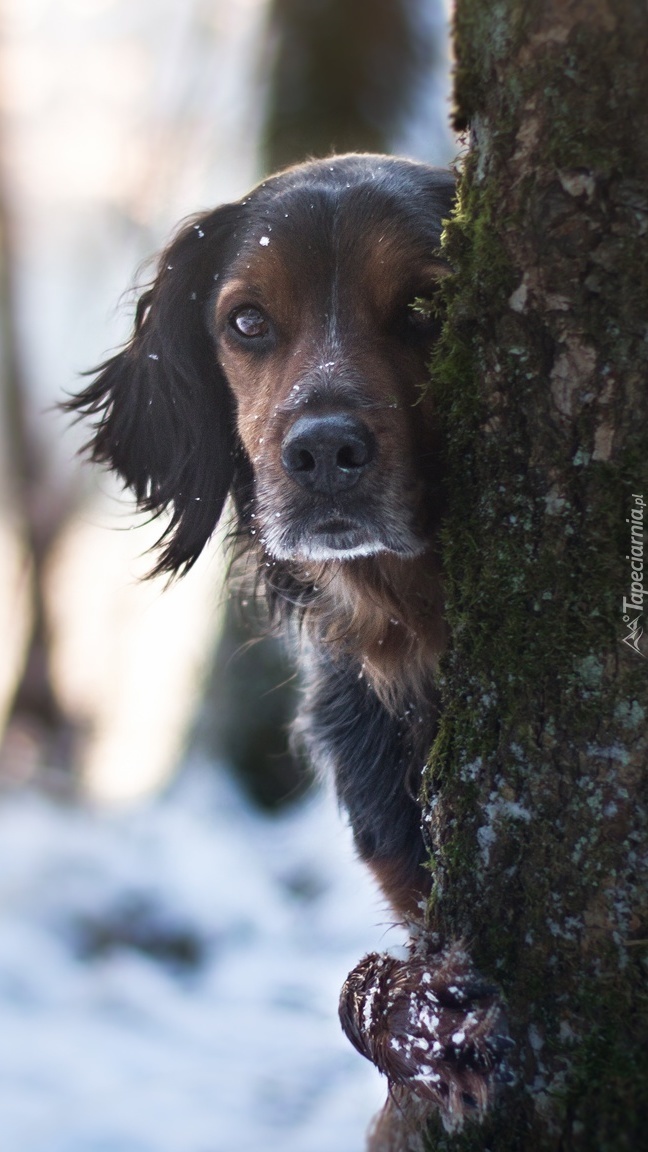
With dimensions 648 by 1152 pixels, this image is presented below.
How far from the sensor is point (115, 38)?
29.1 ft

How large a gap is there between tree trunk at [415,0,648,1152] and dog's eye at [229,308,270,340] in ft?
3.58

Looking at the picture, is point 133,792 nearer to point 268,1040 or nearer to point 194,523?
point 268,1040

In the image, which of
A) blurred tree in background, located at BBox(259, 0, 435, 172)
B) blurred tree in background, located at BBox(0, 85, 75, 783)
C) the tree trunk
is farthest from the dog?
blurred tree in background, located at BBox(0, 85, 75, 783)

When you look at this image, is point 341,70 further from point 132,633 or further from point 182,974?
point 182,974

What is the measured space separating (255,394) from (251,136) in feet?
14.7

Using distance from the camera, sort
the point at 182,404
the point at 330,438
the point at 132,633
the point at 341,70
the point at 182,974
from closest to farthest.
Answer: the point at 330,438
the point at 182,404
the point at 182,974
the point at 341,70
the point at 132,633

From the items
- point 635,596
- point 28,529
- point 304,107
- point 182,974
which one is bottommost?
point 182,974

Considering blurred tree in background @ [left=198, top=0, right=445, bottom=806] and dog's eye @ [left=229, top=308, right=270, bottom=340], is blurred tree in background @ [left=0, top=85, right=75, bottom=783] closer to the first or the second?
blurred tree in background @ [left=198, top=0, right=445, bottom=806]

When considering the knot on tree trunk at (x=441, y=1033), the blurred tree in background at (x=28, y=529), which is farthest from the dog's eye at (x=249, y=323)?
the blurred tree in background at (x=28, y=529)

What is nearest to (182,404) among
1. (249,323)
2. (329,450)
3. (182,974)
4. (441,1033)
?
(249,323)

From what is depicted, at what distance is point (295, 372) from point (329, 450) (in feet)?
1.04

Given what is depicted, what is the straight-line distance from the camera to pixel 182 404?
10.5ft

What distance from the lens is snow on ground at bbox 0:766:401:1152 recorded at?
143 inches

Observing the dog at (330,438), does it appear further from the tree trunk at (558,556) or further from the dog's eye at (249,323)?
the tree trunk at (558,556)
